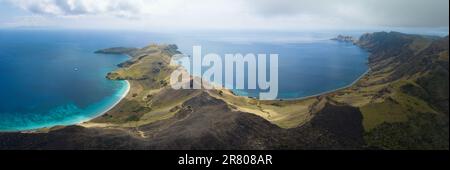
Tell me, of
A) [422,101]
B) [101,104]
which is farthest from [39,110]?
[422,101]

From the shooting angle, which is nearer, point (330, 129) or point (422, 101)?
point (330, 129)

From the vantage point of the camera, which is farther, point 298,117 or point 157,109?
point 157,109

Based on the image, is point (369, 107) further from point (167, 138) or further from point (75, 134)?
point (75, 134)

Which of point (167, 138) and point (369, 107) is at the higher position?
point (369, 107)

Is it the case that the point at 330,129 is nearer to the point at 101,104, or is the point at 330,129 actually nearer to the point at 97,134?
the point at 97,134
